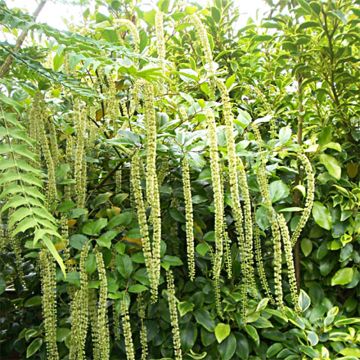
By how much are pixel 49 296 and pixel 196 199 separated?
479mm

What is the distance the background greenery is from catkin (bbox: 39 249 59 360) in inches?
1.8

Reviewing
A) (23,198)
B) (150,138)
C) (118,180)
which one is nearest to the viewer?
(23,198)

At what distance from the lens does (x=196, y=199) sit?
135 cm

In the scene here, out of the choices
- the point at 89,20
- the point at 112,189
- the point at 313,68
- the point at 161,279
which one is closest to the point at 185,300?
the point at 161,279

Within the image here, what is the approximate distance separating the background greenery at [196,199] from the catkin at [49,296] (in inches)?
1.8

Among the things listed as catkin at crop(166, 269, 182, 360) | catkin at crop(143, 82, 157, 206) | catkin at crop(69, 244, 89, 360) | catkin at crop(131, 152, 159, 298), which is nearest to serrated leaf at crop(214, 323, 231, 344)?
catkin at crop(166, 269, 182, 360)

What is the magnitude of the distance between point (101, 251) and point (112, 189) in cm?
31

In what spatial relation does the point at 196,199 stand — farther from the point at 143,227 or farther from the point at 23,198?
the point at 23,198

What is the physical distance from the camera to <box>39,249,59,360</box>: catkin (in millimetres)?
1162

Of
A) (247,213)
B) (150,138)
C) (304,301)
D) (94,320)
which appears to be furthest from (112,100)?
(304,301)

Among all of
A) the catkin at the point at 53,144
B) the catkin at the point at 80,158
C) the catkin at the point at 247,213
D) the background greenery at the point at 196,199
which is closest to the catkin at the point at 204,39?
the background greenery at the point at 196,199

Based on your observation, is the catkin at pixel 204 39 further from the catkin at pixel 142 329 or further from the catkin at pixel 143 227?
the catkin at pixel 142 329

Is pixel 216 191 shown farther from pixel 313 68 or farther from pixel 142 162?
pixel 313 68

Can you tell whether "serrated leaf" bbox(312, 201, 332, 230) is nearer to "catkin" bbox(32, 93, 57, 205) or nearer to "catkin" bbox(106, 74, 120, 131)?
"catkin" bbox(106, 74, 120, 131)
